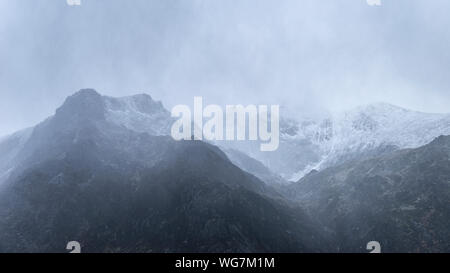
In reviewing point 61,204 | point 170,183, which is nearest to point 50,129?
point 61,204

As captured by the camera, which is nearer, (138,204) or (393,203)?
(393,203)

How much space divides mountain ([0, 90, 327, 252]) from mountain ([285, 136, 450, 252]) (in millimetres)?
9902

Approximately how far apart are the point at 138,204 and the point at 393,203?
77.9m

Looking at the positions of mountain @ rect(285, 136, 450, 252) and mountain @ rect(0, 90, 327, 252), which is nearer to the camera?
mountain @ rect(285, 136, 450, 252)

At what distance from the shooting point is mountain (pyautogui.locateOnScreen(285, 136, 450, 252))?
322ft

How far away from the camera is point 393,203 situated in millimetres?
112625

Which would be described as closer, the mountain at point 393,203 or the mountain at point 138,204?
the mountain at point 393,203

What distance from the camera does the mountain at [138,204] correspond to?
98875mm

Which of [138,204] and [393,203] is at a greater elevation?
[138,204]

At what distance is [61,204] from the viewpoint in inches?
4540

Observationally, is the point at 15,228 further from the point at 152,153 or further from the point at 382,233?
the point at 382,233

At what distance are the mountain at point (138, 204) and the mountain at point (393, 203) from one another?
9902mm

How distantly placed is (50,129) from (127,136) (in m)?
35.6

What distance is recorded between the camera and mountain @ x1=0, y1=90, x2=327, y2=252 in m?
98.9
